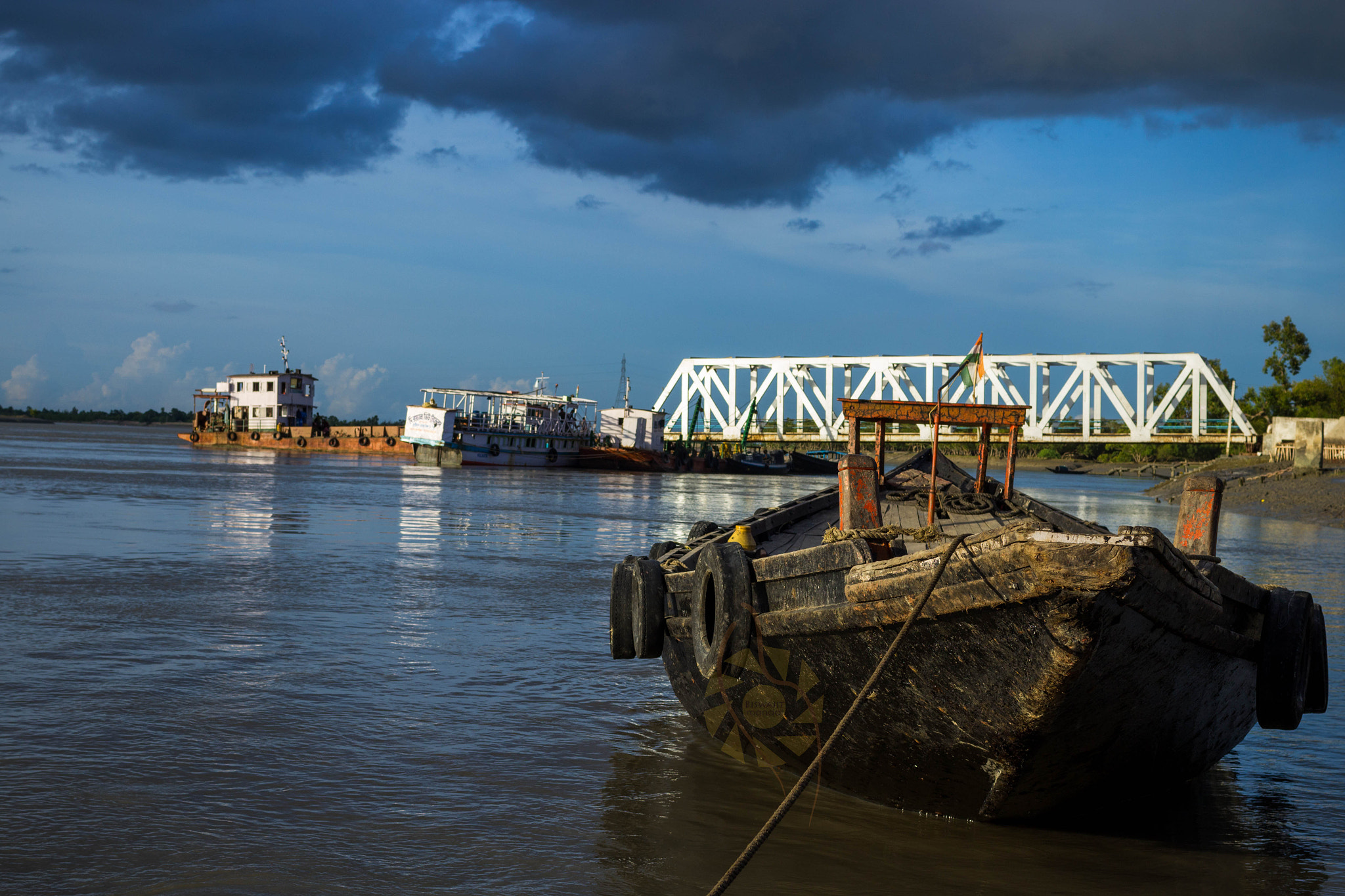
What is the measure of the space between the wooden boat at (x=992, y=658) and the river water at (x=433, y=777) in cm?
36

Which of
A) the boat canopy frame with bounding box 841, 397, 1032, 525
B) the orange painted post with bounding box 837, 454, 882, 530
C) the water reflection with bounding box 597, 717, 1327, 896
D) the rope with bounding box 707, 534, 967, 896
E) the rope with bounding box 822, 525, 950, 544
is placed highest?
the boat canopy frame with bounding box 841, 397, 1032, 525

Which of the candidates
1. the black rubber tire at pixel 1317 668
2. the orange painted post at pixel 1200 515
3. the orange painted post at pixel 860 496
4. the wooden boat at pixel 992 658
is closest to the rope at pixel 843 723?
the wooden boat at pixel 992 658

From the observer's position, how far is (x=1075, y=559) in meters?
3.89

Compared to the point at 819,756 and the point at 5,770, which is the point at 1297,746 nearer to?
the point at 819,756

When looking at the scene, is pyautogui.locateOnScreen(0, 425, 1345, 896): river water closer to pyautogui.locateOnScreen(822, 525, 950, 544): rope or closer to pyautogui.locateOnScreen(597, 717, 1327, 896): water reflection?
pyautogui.locateOnScreen(597, 717, 1327, 896): water reflection

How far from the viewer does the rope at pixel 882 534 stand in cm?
554

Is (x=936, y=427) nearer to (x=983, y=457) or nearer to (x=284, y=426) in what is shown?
(x=983, y=457)

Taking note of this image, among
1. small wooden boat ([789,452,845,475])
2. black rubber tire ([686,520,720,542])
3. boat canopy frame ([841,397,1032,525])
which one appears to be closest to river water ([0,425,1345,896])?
black rubber tire ([686,520,720,542])

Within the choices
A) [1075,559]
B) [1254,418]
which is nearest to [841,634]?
[1075,559]

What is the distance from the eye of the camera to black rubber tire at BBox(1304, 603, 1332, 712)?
5.75m

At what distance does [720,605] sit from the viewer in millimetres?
5645

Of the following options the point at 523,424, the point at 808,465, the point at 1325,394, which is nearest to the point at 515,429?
the point at 523,424

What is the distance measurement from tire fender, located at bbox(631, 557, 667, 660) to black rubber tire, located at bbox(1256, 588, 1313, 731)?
3325 mm

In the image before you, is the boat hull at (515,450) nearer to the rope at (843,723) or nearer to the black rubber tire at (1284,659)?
the black rubber tire at (1284,659)
